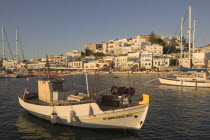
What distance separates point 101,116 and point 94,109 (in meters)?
0.92

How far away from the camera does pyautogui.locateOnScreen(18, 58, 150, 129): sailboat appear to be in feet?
52.0

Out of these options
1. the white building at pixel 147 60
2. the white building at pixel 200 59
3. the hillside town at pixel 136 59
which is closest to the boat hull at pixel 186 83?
the hillside town at pixel 136 59

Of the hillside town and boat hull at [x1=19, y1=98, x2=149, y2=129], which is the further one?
the hillside town

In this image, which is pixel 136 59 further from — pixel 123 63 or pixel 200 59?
pixel 200 59

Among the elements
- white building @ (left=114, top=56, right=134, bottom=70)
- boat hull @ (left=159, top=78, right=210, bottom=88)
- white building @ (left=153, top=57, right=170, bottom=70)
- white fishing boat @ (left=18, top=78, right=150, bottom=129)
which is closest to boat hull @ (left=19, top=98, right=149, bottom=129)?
white fishing boat @ (left=18, top=78, right=150, bottom=129)

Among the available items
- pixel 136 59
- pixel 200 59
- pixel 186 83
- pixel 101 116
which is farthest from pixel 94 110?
pixel 136 59

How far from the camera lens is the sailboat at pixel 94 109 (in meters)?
15.8

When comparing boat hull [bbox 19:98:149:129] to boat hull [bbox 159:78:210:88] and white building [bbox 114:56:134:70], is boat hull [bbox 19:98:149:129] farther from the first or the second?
white building [bbox 114:56:134:70]

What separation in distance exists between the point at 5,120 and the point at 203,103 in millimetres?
30354

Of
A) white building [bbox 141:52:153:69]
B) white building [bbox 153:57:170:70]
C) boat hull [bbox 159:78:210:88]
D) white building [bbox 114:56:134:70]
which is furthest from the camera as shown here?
white building [bbox 114:56:134:70]

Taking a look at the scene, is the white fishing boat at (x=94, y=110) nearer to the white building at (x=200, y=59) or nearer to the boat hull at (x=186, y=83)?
the boat hull at (x=186, y=83)

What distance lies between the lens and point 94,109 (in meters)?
16.3

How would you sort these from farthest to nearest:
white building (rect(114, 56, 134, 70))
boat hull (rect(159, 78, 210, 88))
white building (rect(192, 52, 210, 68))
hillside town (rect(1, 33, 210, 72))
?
white building (rect(114, 56, 134, 70)) < hillside town (rect(1, 33, 210, 72)) < white building (rect(192, 52, 210, 68)) < boat hull (rect(159, 78, 210, 88))

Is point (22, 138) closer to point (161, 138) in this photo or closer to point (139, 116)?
point (139, 116)
